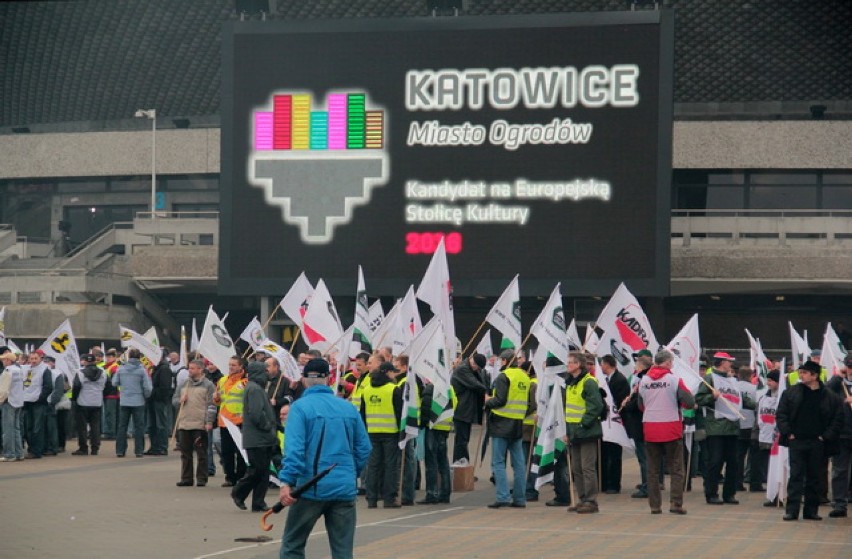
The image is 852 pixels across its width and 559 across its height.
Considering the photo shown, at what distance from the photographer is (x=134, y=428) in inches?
986

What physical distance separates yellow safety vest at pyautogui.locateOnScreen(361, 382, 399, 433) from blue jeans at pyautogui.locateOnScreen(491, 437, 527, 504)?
1.14 metres

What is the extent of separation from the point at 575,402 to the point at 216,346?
5.70 meters

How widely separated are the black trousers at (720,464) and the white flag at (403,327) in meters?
4.40

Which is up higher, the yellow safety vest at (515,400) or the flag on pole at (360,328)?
the flag on pole at (360,328)

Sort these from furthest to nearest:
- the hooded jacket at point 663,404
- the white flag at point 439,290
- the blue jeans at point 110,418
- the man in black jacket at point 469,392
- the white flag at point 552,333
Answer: the blue jeans at point 110,418 → the white flag at point 439,290 → the white flag at point 552,333 → the man in black jacket at point 469,392 → the hooded jacket at point 663,404

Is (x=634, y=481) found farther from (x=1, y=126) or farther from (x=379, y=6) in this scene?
(x=1, y=126)

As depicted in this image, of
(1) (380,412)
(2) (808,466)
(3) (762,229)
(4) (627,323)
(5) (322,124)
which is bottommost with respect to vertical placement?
(2) (808,466)

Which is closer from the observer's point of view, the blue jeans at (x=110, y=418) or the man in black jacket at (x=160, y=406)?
the man in black jacket at (x=160, y=406)

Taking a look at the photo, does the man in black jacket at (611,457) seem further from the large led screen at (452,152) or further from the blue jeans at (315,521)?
the large led screen at (452,152)

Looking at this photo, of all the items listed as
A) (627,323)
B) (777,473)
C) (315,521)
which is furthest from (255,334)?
(315,521)

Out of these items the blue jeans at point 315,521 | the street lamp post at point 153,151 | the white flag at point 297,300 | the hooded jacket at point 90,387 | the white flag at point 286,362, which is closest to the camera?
the blue jeans at point 315,521

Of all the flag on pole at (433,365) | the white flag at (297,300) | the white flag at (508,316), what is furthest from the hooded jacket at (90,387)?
the flag on pole at (433,365)

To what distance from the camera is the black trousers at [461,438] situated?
18484 millimetres

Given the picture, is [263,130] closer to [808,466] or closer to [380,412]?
[380,412]
